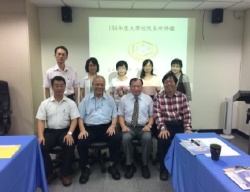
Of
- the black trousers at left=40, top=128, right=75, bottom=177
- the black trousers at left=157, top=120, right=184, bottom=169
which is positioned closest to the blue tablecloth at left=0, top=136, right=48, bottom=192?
the black trousers at left=40, top=128, right=75, bottom=177

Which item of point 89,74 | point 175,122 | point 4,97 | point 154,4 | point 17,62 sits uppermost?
point 154,4

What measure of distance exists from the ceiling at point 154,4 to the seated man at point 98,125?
1.54 m

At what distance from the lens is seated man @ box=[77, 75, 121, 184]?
2508mm

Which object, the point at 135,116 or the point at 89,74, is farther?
the point at 89,74

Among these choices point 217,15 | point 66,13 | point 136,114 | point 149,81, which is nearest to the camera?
point 136,114

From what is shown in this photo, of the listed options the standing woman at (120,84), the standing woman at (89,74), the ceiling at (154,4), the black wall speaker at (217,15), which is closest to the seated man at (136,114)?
the standing woman at (120,84)

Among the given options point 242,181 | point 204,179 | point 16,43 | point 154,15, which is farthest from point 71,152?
point 154,15

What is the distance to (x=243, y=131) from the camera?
4051 mm

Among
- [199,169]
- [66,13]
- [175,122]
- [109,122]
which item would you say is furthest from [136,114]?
[66,13]

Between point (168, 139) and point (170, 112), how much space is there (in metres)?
0.33

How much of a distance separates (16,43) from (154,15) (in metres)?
2.35

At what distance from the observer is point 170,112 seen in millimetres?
2625

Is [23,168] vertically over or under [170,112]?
under

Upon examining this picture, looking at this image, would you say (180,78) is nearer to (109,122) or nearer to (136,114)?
(136,114)
